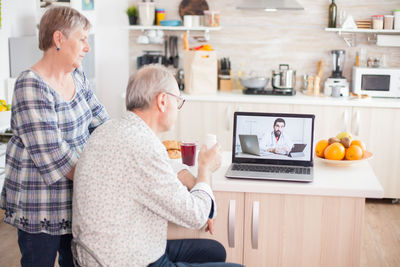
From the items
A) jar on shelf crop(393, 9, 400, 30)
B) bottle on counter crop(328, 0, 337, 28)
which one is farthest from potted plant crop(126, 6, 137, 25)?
jar on shelf crop(393, 9, 400, 30)

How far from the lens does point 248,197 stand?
7.15 feet

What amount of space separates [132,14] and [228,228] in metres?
3.06

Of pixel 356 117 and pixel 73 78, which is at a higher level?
pixel 73 78

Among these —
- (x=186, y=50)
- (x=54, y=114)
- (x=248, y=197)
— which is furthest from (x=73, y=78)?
(x=186, y=50)

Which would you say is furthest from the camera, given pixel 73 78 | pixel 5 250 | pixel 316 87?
pixel 316 87

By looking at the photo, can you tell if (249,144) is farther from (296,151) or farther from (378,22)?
(378,22)

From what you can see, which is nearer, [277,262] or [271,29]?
[277,262]

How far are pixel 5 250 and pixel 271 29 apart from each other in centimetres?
296

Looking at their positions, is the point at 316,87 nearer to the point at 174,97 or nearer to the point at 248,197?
the point at 248,197

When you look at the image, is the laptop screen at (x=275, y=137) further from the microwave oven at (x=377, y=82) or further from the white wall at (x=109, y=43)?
the white wall at (x=109, y=43)

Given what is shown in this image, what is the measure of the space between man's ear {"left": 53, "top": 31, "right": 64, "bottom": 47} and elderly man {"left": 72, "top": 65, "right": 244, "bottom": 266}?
375 millimetres

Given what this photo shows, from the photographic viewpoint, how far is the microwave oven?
445 centimetres

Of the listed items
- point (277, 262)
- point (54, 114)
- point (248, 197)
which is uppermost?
point (54, 114)

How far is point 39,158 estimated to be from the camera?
75.0 inches
